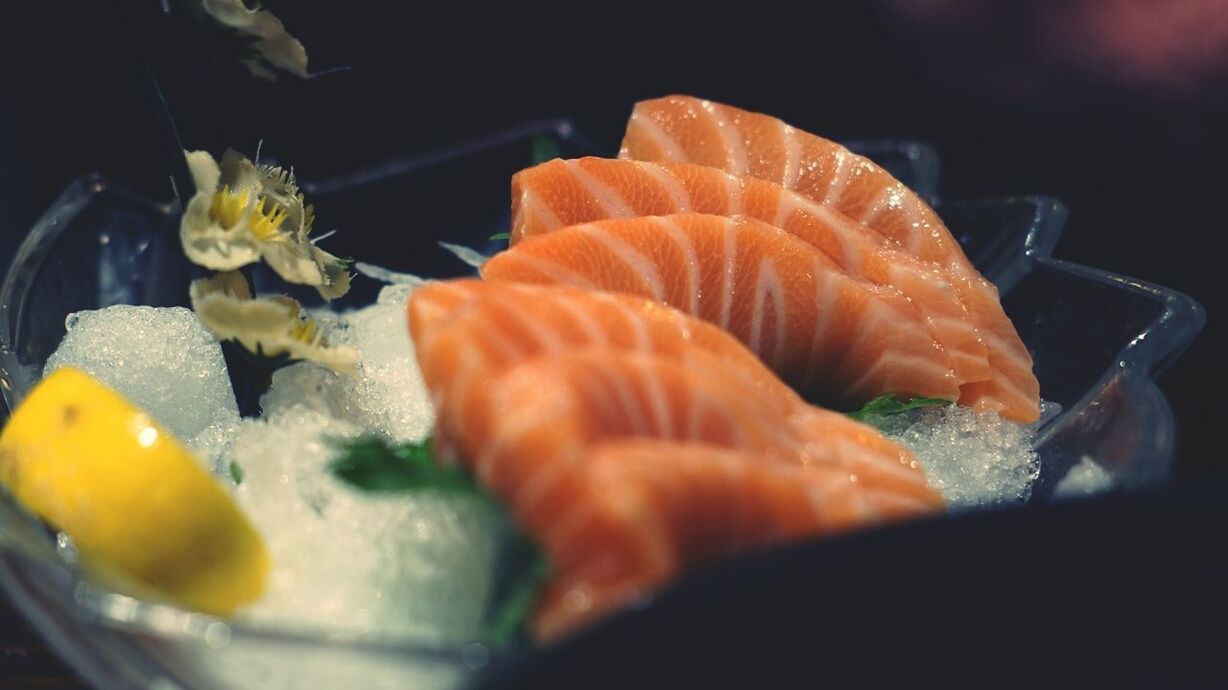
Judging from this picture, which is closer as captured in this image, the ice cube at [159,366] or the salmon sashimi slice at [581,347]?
the salmon sashimi slice at [581,347]

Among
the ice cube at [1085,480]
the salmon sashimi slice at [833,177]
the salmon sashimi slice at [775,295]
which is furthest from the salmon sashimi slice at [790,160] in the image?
the ice cube at [1085,480]

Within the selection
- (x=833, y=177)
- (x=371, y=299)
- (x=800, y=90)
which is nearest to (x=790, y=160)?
(x=833, y=177)

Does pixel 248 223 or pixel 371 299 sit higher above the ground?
pixel 248 223

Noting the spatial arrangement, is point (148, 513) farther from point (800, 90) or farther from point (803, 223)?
point (800, 90)

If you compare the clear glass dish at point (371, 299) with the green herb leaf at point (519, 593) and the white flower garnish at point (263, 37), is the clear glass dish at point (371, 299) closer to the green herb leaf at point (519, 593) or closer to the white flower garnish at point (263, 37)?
the green herb leaf at point (519, 593)

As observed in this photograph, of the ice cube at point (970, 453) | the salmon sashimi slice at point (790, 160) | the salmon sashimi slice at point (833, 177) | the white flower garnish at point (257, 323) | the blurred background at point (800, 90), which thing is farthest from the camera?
the blurred background at point (800, 90)
